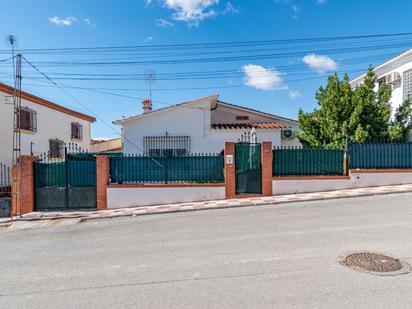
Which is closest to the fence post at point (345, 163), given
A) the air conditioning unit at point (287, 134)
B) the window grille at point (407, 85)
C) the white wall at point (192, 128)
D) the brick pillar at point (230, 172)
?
the brick pillar at point (230, 172)

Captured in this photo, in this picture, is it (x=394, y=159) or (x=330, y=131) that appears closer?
(x=394, y=159)

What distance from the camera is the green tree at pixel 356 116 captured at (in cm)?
1471

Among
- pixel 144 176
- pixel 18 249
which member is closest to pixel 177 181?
pixel 144 176

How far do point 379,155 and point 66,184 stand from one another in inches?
482

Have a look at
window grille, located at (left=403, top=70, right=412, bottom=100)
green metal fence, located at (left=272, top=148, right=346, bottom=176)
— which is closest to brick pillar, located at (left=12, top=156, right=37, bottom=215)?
green metal fence, located at (left=272, top=148, right=346, bottom=176)

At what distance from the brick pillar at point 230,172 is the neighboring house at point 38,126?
1278cm

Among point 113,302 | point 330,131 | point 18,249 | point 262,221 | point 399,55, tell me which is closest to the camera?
point 113,302

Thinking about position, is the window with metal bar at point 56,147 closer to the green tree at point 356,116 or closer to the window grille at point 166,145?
the window grille at point 166,145

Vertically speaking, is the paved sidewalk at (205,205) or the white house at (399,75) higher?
the white house at (399,75)

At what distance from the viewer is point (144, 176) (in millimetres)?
12641

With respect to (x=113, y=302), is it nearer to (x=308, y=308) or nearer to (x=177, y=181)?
(x=308, y=308)

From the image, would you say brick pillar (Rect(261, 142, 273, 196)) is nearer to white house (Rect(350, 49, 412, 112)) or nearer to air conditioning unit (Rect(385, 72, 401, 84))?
white house (Rect(350, 49, 412, 112))

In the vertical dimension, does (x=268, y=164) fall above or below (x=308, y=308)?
above

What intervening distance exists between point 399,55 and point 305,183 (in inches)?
371
